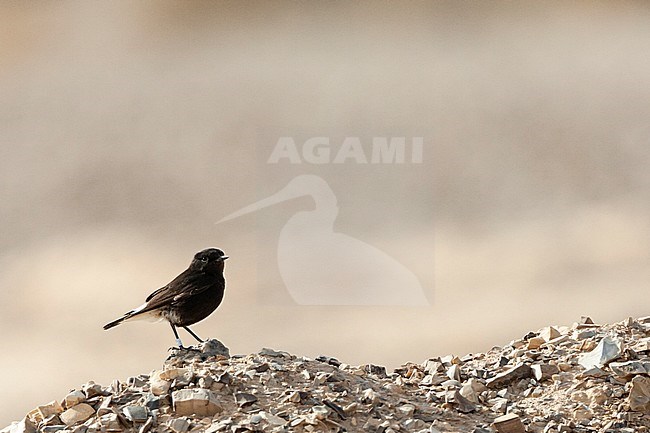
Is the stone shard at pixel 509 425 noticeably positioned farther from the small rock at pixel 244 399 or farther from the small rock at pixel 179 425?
the small rock at pixel 179 425

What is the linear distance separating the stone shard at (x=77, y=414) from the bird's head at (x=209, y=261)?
0.54 m

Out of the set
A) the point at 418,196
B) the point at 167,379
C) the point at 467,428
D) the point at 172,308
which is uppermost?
the point at 418,196

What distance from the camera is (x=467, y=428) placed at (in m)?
2.26

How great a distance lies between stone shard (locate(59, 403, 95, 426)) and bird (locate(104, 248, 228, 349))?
38 centimetres

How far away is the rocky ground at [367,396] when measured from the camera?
7.15 ft

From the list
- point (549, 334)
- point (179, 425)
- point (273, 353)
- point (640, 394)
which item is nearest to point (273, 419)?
point (179, 425)

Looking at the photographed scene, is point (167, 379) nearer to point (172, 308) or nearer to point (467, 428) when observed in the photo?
point (172, 308)

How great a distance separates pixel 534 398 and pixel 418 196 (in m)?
1.35

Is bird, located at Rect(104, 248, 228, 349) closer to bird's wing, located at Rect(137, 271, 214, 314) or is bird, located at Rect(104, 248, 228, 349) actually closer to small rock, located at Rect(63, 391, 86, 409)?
bird's wing, located at Rect(137, 271, 214, 314)

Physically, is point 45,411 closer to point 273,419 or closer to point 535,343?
point 273,419

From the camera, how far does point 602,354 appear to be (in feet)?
8.82

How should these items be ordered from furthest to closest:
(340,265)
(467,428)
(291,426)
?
1. (340,265)
2. (467,428)
3. (291,426)

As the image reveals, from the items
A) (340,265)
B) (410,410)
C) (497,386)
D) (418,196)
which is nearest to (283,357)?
(410,410)

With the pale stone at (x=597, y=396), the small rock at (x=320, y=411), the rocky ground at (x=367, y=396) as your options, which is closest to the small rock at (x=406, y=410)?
the rocky ground at (x=367, y=396)
